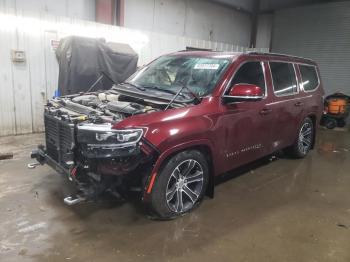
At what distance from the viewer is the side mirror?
10.9 ft

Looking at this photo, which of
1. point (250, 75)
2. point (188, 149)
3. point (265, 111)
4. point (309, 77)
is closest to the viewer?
point (188, 149)

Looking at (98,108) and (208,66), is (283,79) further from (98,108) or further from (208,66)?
(98,108)

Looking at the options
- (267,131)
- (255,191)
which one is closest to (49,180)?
(255,191)

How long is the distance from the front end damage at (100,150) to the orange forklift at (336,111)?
767cm

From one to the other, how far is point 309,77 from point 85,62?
4.29 meters

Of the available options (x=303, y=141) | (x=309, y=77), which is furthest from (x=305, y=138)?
(x=309, y=77)

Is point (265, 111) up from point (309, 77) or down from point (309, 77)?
down

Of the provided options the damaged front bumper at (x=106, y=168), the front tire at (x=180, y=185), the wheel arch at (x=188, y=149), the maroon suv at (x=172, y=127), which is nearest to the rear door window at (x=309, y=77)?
the maroon suv at (x=172, y=127)

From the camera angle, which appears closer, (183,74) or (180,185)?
(180,185)

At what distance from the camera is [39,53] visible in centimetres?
642

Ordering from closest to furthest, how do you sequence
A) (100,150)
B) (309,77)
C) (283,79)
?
1. (100,150)
2. (283,79)
3. (309,77)

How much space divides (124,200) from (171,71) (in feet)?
5.52

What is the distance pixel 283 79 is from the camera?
457 centimetres

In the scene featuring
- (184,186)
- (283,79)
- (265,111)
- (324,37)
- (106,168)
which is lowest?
(184,186)
